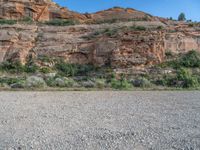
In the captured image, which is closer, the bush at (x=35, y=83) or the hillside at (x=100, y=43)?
the bush at (x=35, y=83)

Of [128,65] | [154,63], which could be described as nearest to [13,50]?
[128,65]

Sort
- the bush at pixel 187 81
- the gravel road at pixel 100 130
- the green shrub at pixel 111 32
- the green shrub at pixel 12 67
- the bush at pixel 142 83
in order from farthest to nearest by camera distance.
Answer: the green shrub at pixel 111 32
the green shrub at pixel 12 67
the bush at pixel 142 83
the bush at pixel 187 81
the gravel road at pixel 100 130

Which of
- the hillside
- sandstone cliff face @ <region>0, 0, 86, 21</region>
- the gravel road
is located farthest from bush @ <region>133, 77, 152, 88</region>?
sandstone cliff face @ <region>0, 0, 86, 21</region>

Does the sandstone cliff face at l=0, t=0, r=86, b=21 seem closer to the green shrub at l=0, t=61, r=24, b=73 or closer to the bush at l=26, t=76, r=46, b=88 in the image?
the green shrub at l=0, t=61, r=24, b=73

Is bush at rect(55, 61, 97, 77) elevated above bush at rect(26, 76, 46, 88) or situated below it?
above

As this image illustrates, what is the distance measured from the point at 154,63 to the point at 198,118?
1905 centimetres

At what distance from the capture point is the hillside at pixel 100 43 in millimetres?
26125

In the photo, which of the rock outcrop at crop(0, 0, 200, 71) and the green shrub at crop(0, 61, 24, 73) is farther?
the green shrub at crop(0, 61, 24, 73)

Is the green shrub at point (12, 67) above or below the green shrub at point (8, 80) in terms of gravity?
above

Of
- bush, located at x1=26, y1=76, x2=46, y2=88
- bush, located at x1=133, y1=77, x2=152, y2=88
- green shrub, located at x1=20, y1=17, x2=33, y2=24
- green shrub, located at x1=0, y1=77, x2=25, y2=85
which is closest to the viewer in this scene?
bush, located at x1=26, y1=76, x2=46, y2=88

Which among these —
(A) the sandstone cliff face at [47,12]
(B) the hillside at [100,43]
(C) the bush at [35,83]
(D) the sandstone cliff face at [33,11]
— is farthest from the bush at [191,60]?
(D) the sandstone cliff face at [33,11]

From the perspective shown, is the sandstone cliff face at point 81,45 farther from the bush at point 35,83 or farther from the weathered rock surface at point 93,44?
the bush at point 35,83

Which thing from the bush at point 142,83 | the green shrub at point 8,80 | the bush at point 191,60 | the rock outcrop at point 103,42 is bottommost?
the green shrub at point 8,80

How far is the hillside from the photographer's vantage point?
26.1 meters
